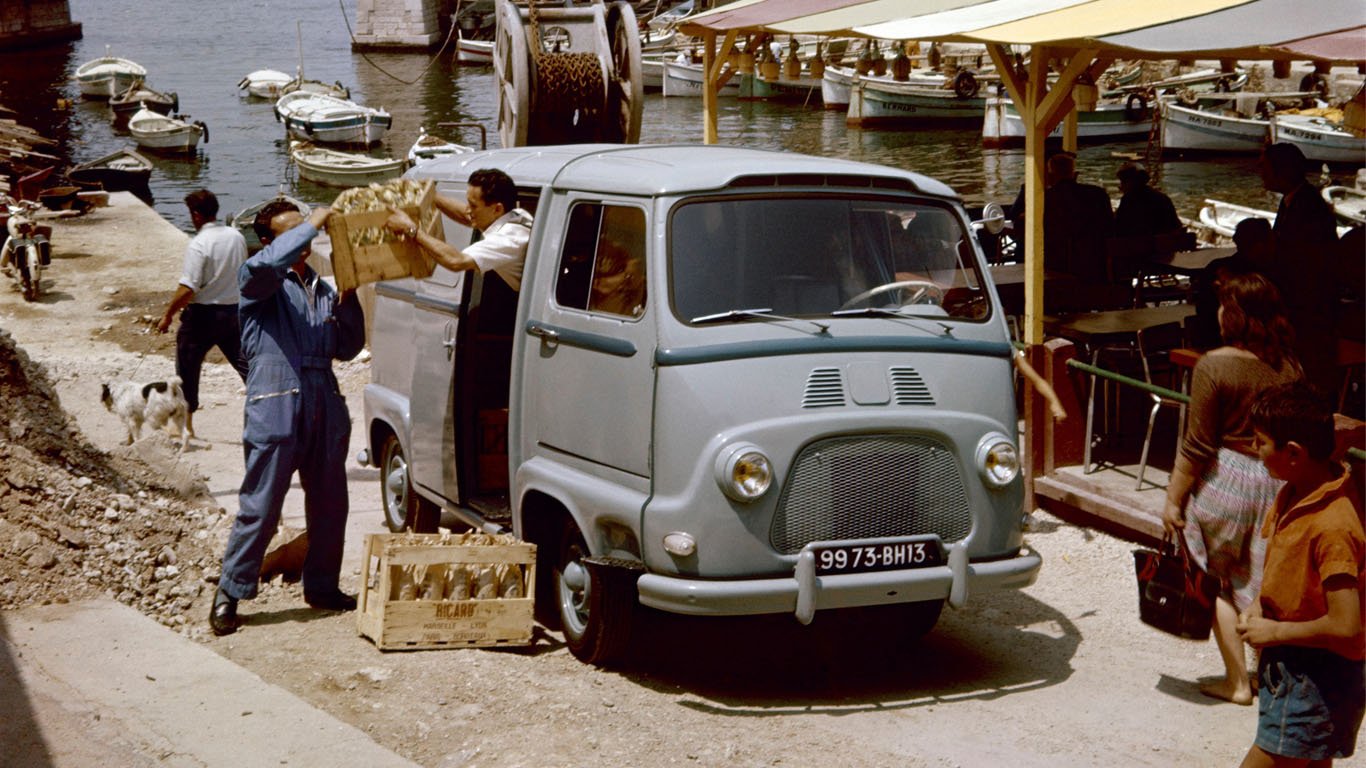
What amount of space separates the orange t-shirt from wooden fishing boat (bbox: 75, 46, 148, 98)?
6613 centimetres

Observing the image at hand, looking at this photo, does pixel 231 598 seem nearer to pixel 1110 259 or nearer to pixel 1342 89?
pixel 1110 259

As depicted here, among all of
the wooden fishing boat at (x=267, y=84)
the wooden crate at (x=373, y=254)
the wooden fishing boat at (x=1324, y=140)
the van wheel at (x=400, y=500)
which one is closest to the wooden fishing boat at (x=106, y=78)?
the wooden fishing boat at (x=267, y=84)

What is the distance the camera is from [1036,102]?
962 centimetres

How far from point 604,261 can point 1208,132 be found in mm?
38438

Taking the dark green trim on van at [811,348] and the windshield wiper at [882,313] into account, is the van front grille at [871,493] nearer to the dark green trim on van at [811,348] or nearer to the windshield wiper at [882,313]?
the dark green trim on van at [811,348]

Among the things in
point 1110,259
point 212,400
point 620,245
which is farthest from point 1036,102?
point 212,400

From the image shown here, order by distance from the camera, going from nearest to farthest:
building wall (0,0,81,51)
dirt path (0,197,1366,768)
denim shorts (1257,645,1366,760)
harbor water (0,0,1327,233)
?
1. denim shorts (1257,645,1366,760)
2. dirt path (0,197,1366,768)
3. harbor water (0,0,1327,233)
4. building wall (0,0,81,51)

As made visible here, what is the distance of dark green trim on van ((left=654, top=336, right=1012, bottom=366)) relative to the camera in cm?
628

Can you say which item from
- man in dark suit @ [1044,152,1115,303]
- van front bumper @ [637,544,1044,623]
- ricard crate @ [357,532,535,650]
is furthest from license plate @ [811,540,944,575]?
man in dark suit @ [1044,152,1115,303]

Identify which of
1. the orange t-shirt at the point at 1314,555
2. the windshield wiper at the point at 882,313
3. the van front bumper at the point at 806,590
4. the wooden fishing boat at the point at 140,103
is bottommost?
the van front bumper at the point at 806,590

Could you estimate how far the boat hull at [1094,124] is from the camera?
46875mm

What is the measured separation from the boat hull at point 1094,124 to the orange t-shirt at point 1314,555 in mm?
43531

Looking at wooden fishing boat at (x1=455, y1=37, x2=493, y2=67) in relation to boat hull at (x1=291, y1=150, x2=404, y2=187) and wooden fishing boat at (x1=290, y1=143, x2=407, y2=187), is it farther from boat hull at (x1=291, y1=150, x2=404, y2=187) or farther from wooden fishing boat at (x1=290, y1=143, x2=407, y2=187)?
boat hull at (x1=291, y1=150, x2=404, y2=187)

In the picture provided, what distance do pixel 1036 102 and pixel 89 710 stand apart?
21.6ft
